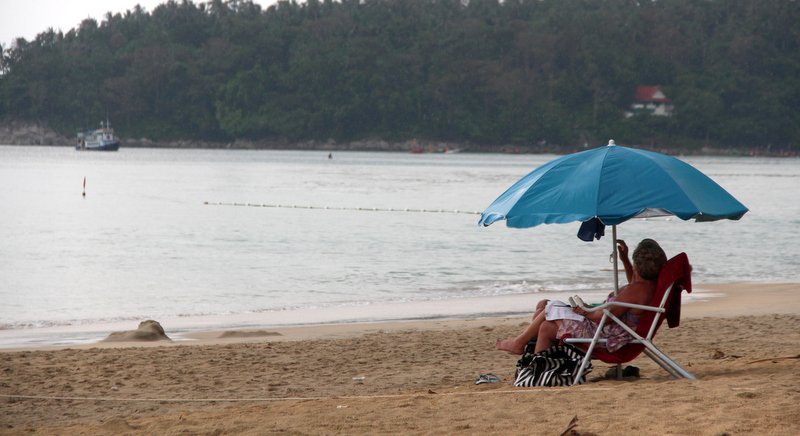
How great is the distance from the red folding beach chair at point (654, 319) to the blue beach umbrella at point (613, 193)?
39 centimetres

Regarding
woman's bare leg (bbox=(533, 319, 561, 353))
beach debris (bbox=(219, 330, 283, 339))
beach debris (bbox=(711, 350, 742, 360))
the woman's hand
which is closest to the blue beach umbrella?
the woman's hand

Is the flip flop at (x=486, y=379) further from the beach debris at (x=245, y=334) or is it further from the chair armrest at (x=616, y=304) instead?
the beach debris at (x=245, y=334)

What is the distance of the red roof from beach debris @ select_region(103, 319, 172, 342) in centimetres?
12500

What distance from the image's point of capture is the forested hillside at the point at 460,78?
13212cm

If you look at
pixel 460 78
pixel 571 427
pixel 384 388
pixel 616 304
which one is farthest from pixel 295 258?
pixel 460 78

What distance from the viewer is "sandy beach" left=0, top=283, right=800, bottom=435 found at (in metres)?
6.68

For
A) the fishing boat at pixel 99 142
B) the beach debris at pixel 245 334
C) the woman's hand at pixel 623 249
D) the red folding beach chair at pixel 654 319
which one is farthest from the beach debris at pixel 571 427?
the fishing boat at pixel 99 142

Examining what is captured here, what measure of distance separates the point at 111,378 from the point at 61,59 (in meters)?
160

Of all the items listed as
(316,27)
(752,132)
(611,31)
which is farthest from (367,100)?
(752,132)

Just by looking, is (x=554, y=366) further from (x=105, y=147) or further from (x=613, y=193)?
(x=105, y=147)

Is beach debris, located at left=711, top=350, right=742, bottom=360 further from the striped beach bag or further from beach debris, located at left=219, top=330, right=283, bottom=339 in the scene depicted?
beach debris, located at left=219, top=330, right=283, bottom=339

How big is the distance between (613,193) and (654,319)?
923 mm

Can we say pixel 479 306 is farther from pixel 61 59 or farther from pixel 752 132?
pixel 61 59

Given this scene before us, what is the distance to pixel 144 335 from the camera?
12422mm
